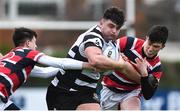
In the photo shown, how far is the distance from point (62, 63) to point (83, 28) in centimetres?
1005

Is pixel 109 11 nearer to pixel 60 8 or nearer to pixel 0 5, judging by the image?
pixel 0 5

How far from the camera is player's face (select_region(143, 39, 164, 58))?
9.52 metres

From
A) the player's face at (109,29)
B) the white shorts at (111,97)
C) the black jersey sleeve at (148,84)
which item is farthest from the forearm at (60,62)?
the white shorts at (111,97)

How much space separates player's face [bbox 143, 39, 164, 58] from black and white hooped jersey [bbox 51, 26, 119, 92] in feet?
2.13

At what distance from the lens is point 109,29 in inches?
349

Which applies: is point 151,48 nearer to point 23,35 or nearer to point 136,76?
point 136,76

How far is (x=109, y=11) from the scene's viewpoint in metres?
8.97

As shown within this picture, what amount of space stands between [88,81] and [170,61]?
979 centimetres

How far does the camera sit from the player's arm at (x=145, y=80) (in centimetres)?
912

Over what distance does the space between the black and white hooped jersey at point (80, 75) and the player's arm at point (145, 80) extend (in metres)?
0.44

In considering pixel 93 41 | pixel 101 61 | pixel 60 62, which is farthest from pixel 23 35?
pixel 101 61

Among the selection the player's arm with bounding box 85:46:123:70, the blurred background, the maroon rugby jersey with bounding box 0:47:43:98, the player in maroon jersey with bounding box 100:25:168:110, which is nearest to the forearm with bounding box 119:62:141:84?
the player in maroon jersey with bounding box 100:25:168:110

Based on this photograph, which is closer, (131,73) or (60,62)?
(60,62)

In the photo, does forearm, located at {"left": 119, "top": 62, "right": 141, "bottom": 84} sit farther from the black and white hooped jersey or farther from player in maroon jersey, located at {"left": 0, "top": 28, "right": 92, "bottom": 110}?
player in maroon jersey, located at {"left": 0, "top": 28, "right": 92, "bottom": 110}
